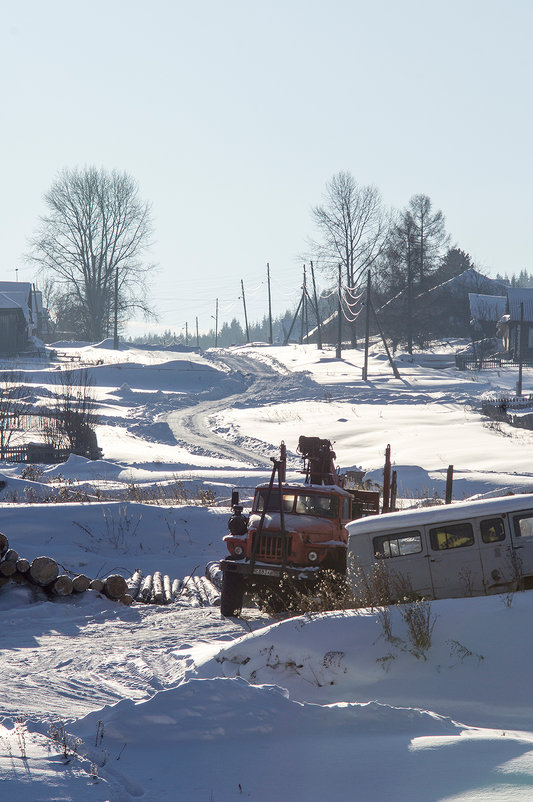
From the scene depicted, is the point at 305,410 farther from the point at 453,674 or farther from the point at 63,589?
the point at 453,674

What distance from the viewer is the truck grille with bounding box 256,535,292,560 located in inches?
442

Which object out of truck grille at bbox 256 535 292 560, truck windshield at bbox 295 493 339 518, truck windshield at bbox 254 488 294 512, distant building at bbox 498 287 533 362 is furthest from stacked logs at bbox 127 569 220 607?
distant building at bbox 498 287 533 362

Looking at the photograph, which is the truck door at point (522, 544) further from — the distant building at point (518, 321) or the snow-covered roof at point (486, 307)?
the snow-covered roof at point (486, 307)

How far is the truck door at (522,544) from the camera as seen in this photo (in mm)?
9312

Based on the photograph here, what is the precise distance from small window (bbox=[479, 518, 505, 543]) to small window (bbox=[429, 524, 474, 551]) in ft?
0.50

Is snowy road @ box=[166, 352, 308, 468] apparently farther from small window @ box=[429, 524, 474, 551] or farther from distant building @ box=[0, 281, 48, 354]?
small window @ box=[429, 524, 474, 551]

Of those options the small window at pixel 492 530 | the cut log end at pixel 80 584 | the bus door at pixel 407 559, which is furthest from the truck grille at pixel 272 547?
the small window at pixel 492 530

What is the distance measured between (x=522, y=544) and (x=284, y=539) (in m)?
3.20

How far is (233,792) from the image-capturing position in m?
4.93

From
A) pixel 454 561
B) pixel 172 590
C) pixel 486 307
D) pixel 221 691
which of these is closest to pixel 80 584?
pixel 172 590

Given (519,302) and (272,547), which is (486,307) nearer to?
(519,302)

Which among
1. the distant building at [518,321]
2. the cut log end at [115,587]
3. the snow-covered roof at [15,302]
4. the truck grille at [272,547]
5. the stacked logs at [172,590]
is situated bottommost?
the stacked logs at [172,590]

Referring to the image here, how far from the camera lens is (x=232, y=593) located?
1107 cm

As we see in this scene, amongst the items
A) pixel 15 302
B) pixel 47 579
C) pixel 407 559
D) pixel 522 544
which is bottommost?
pixel 47 579
